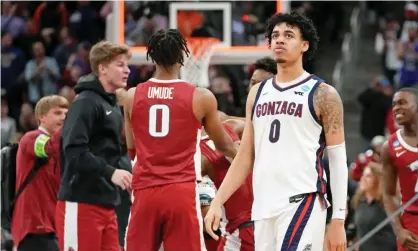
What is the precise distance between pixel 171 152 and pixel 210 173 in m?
0.93

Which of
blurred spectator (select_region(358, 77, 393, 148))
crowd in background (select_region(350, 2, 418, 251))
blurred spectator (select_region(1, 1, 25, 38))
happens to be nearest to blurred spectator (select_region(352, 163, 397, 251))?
crowd in background (select_region(350, 2, 418, 251))

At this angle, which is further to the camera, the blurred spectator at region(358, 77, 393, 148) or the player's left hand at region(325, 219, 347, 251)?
the blurred spectator at region(358, 77, 393, 148)

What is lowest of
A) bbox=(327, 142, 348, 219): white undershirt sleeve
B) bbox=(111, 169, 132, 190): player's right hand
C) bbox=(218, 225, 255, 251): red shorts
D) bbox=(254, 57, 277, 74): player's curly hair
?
bbox=(218, 225, 255, 251): red shorts

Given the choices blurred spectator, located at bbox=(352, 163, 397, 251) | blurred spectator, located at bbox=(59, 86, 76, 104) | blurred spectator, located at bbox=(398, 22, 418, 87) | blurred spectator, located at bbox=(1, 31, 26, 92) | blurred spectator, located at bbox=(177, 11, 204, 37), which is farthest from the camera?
blurred spectator, located at bbox=(1, 31, 26, 92)

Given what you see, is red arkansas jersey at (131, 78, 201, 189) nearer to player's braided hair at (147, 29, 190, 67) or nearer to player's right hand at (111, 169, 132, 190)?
player's braided hair at (147, 29, 190, 67)

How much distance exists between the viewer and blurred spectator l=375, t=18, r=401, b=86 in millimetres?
22109

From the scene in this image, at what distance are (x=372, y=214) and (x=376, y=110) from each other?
24.8 feet

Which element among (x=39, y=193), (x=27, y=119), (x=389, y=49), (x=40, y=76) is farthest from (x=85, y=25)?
(x=39, y=193)

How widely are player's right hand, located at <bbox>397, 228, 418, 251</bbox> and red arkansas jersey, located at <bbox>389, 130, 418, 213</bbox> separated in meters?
0.20

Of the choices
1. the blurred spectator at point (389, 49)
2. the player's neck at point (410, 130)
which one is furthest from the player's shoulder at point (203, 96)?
the blurred spectator at point (389, 49)

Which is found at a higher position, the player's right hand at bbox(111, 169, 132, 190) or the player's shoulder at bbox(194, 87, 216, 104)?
the player's shoulder at bbox(194, 87, 216, 104)

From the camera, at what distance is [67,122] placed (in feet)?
29.5

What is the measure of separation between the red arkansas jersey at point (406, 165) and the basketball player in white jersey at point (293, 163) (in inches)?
94.1

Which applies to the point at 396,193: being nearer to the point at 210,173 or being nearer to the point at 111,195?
the point at 210,173
